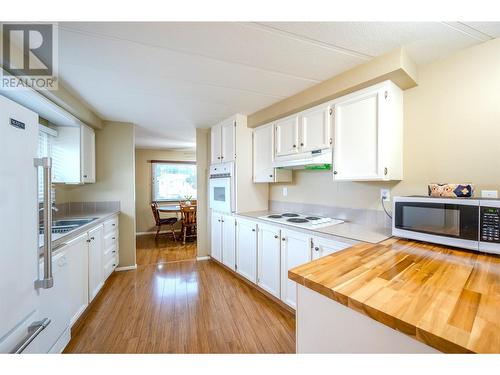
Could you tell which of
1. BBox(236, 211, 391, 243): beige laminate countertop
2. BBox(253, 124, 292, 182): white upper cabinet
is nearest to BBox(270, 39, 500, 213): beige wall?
BBox(236, 211, 391, 243): beige laminate countertop

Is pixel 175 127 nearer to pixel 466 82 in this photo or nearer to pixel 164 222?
pixel 164 222

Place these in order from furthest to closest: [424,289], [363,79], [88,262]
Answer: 1. [88,262]
2. [363,79]
3. [424,289]

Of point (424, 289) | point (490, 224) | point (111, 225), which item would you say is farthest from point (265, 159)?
point (111, 225)

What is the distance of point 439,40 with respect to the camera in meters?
1.34

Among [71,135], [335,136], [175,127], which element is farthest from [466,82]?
[71,135]

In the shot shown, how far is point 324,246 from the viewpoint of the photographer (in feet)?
5.38

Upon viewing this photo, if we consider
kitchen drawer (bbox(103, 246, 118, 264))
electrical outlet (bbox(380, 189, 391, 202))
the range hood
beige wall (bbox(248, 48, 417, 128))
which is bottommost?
kitchen drawer (bbox(103, 246, 118, 264))

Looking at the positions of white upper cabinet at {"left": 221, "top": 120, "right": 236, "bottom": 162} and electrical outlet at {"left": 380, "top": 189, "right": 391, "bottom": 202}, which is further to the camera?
white upper cabinet at {"left": 221, "top": 120, "right": 236, "bottom": 162}

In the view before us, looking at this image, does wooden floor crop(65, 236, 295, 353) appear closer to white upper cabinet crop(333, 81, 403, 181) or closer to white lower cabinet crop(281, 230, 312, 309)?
white lower cabinet crop(281, 230, 312, 309)

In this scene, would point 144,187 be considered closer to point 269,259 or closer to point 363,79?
point 269,259

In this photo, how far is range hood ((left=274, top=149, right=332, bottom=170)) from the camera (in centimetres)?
193

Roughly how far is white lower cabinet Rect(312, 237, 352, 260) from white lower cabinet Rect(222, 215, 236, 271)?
4.28 feet

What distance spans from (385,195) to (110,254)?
126 inches

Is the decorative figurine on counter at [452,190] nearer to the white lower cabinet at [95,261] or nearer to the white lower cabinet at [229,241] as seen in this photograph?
the white lower cabinet at [229,241]
